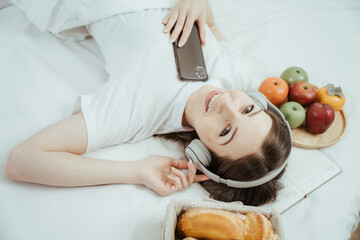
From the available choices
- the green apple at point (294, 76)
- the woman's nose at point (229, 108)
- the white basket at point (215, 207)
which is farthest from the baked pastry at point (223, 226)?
the green apple at point (294, 76)

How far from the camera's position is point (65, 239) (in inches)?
31.3

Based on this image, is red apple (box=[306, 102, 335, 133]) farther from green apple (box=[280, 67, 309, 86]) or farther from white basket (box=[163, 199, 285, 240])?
white basket (box=[163, 199, 285, 240])

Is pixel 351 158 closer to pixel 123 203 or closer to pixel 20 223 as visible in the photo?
pixel 123 203

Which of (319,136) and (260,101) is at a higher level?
(260,101)

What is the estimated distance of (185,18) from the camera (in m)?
1.12

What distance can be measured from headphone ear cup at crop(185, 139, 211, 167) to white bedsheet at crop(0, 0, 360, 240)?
146 mm

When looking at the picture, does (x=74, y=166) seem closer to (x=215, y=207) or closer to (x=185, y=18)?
(x=215, y=207)

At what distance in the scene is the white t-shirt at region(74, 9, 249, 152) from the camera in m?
0.93

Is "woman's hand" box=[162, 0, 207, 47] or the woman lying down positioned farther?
"woman's hand" box=[162, 0, 207, 47]

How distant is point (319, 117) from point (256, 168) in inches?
17.4

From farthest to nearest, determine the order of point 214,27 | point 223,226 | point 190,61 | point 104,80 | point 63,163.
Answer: point 214,27 → point 104,80 → point 190,61 → point 63,163 → point 223,226

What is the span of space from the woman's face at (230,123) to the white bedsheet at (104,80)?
22cm

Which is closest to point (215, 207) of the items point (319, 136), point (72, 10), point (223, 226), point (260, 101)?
point (223, 226)

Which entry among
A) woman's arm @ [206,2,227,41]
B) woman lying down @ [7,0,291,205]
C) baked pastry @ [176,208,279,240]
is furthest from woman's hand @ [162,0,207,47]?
baked pastry @ [176,208,279,240]
